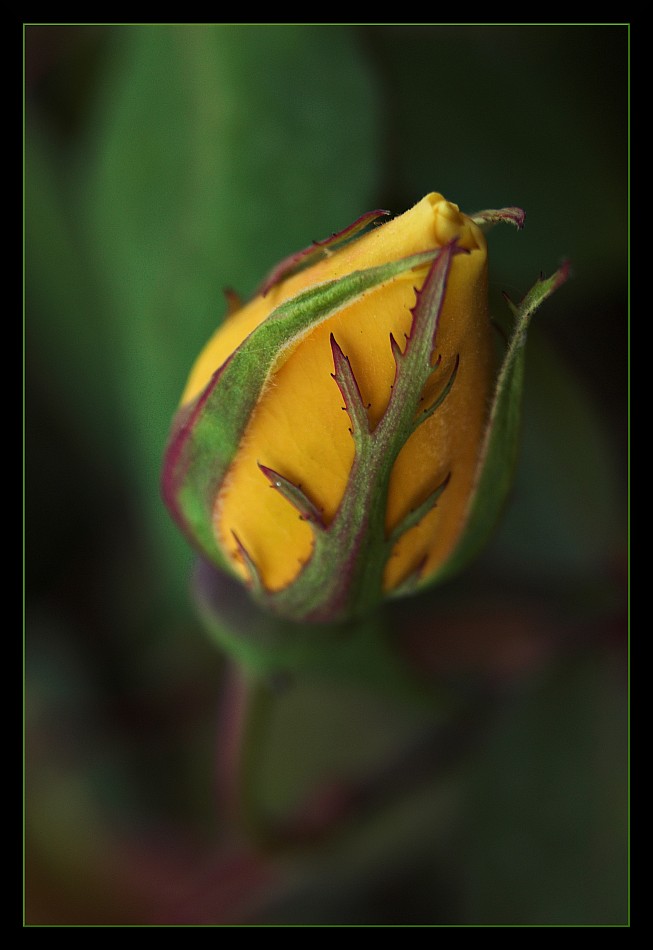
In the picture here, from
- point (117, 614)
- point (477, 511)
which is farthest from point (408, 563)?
point (117, 614)

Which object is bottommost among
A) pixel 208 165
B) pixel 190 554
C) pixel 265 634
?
pixel 265 634

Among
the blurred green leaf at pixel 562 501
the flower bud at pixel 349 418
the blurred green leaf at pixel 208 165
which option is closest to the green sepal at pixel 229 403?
the flower bud at pixel 349 418

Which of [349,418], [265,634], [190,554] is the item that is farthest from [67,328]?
[349,418]

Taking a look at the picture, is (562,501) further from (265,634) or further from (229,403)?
(229,403)

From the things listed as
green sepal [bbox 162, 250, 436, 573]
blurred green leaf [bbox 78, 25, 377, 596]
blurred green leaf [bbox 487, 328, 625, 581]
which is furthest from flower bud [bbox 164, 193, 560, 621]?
blurred green leaf [bbox 487, 328, 625, 581]

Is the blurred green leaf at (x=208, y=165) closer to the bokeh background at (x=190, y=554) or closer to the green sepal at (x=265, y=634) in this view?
the bokeh background at (x=190, y=554)

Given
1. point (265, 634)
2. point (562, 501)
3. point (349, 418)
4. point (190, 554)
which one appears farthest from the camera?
point (562, 501)

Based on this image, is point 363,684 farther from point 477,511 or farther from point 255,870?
point 477,511
